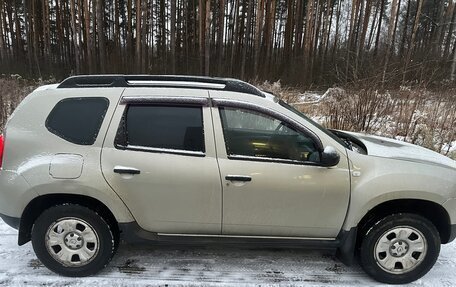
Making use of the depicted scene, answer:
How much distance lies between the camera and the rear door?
3.05 meters

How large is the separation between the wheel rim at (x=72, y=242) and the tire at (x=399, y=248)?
251 cm

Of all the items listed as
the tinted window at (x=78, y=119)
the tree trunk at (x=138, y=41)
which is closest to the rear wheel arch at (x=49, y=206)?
the tinted window at (x=78, y=119)

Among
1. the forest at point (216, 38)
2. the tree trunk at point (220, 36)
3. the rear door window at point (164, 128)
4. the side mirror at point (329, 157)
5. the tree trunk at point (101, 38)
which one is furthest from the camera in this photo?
the tree trunk at point (220, 36)

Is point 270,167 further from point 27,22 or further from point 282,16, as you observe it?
point 27,22

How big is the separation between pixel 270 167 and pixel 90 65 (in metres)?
23.6

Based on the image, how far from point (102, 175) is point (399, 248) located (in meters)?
2.78

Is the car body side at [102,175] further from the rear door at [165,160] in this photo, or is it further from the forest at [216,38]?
the forest at [216,38]

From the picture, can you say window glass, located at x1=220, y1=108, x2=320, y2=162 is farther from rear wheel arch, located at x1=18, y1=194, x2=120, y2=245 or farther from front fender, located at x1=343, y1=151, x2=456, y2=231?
rear wheel arch, located at x1=18, y1=194, x2=120, y2=245

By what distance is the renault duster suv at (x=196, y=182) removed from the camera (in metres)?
3.06

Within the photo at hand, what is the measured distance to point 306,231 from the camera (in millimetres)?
3238

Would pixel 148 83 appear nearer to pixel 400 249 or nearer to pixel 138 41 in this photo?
pixel 400 249

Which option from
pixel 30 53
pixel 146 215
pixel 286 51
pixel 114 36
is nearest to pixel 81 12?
pixel 114 36

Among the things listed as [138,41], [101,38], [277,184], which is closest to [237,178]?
[277,184]

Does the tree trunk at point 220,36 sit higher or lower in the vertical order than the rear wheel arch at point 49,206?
higher
